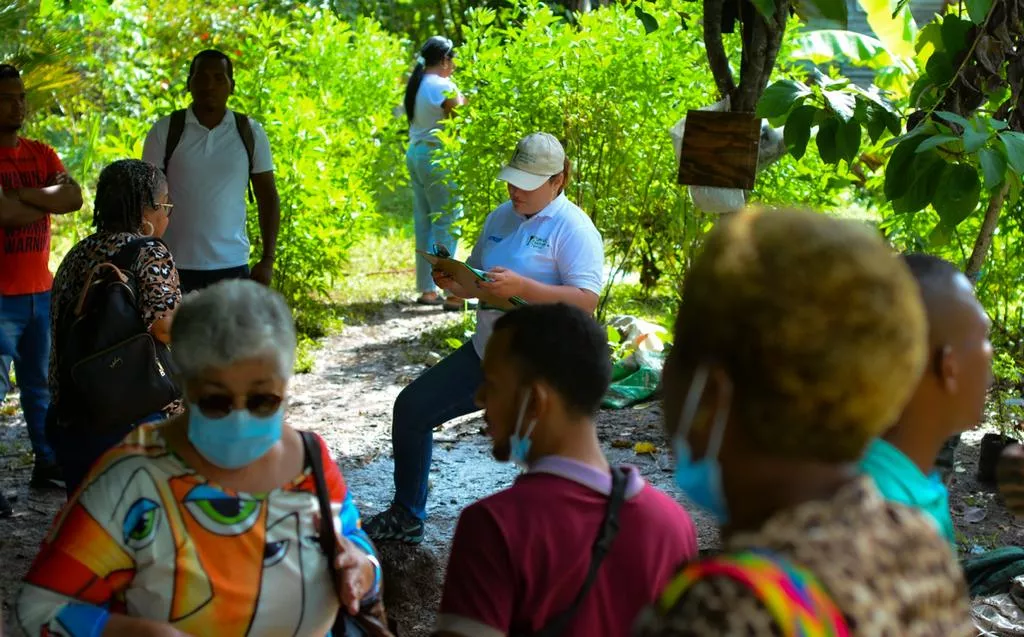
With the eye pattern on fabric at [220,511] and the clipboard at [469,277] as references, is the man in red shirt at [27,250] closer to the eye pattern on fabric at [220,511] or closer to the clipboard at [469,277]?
the clipboard at [469,277]

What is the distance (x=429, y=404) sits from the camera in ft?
15.3

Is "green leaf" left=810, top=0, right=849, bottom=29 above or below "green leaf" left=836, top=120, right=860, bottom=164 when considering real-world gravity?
above

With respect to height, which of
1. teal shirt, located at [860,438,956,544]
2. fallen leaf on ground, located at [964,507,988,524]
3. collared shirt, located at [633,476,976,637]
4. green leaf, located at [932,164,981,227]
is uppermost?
green leaf, located at [932,164,981,227]

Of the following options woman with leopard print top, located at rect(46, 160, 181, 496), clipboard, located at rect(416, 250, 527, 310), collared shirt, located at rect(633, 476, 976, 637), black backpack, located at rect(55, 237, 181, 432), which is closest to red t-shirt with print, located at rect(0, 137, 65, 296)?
woman with leopard print top, located at rect(46, 160, 181, 496)

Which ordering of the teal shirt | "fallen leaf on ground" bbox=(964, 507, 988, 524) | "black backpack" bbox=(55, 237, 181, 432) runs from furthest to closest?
"fallen leaf on ground" bbox=(964, 507, 988, 524)
"black backpack" bbox=(55, 237, 181, 432)
the teal shirt

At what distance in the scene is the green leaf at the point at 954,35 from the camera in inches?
180

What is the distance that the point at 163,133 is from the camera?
5.94 meters

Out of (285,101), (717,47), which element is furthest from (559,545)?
(285,101)

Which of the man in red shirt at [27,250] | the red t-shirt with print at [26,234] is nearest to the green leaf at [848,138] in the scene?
the man in red shirt at [27,250]

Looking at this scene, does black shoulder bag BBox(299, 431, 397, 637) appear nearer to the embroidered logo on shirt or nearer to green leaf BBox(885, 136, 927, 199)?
the embroidered logo on shirt

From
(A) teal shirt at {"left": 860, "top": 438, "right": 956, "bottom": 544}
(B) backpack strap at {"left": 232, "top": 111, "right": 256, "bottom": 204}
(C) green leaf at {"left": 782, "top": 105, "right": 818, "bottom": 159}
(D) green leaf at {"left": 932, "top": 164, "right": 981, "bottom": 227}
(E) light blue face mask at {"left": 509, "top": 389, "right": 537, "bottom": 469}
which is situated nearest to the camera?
(A) teal shirt at {"left": 860, "top": 438, "right": 956, "bottom": 544}

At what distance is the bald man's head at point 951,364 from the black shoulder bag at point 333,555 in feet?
4.07

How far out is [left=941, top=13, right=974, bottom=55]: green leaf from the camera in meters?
4.56

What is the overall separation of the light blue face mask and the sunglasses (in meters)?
Result: 0.52
